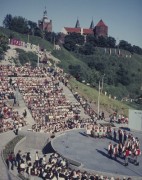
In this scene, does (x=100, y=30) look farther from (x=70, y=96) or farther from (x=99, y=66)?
(x=70, y=96)

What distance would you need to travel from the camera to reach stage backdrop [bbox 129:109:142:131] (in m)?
36.0

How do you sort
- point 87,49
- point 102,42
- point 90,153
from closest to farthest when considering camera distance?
point 90,153 < point 87,49 < point 102,42

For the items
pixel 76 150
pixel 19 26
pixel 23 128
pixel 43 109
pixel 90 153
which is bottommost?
pixel 90 153

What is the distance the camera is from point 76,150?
2878 centimetres

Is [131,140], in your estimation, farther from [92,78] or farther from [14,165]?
[92,78]

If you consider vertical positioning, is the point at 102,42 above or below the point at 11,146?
above

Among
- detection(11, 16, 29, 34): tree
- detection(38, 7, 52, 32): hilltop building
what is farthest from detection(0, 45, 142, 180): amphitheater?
detection(38, 7, 52, 32): hilltop building

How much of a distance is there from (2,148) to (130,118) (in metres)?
13.9

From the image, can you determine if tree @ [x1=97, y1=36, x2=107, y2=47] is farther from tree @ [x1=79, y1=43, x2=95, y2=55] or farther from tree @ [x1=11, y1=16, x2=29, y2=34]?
tree @ [x1=11, y1=16, x2=29, y2=34]

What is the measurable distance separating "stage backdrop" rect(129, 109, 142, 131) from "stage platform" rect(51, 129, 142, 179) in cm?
130

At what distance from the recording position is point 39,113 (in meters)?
40.2

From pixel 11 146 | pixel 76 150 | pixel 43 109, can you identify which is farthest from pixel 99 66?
pixel 11 146

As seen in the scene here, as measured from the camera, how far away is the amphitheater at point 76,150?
2369cm

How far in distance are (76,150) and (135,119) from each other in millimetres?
9849
